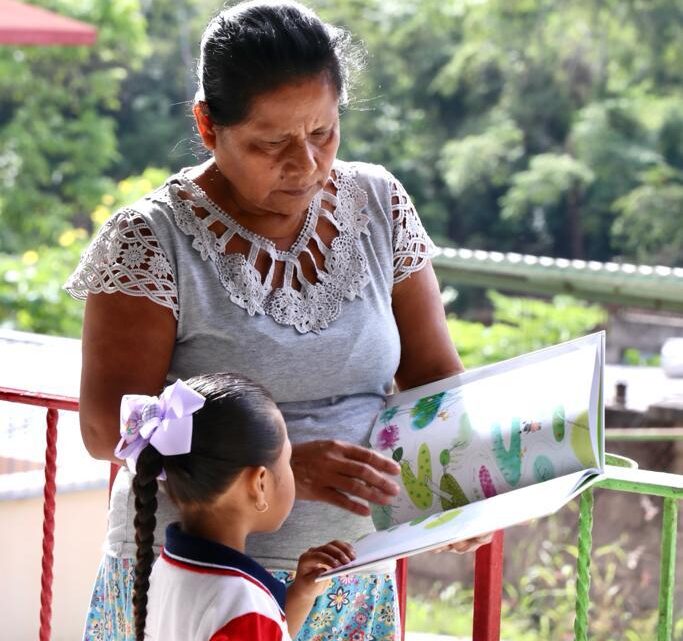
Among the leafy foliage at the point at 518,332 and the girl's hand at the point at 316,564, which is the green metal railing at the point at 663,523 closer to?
the girl's hand at the point at 316,564

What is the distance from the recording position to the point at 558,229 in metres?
18.7

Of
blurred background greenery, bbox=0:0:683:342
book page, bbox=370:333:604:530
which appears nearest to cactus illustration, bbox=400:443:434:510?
book page, bbox=370:333:604:530

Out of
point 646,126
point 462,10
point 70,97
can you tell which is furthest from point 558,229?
Answer: point 70,97

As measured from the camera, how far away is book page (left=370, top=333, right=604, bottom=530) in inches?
53.3

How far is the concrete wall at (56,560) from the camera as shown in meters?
3.30

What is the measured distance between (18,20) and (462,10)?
1288 cm

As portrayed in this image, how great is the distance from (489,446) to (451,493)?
80 millimetres

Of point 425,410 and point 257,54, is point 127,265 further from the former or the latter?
point 425,410

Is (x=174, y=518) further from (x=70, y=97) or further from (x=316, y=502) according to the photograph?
(x=70, y=97)

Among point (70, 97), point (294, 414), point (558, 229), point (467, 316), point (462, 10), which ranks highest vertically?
point (462, 10)

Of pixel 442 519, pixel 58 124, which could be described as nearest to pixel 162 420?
pixel 442 519

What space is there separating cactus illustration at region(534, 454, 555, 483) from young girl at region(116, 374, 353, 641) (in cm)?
24

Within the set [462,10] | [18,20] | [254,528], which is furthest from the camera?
[462,10]

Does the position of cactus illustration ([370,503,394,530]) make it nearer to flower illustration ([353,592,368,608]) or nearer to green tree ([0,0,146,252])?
flower illustration ([353,592,368,608])
